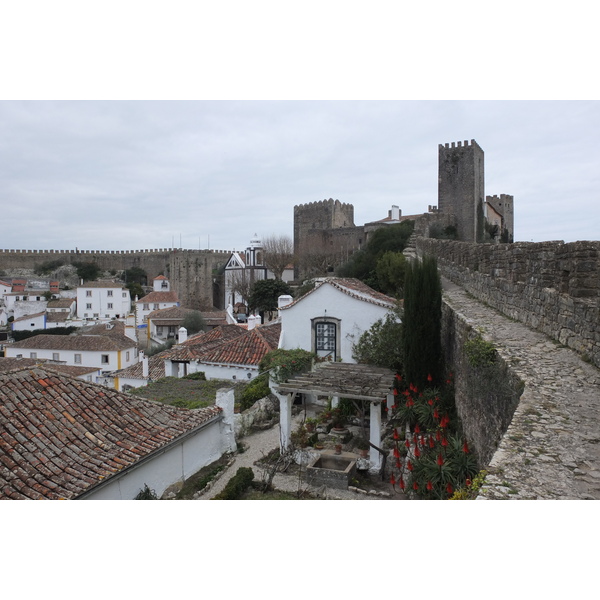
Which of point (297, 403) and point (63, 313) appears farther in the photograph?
point (63, 313)

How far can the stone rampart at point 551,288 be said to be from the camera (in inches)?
217

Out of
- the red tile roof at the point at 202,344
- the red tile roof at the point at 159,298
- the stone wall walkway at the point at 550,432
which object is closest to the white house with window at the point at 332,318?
the red tile roof at the point at 202,344

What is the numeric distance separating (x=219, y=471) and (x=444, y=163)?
89.1ft

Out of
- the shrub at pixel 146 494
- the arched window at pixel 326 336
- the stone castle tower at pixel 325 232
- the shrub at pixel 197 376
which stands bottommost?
the shrub at pixel 197 376

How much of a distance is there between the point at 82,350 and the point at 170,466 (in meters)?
29.4

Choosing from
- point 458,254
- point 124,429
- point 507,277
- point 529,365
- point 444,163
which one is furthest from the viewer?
point 444,163

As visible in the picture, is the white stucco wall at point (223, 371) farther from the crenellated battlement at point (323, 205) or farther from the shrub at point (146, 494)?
the crenellated battlement at point (323, 205)

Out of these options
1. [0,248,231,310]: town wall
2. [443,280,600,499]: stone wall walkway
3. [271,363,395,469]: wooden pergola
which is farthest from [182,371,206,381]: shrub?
[0,248,231,310]: town wall

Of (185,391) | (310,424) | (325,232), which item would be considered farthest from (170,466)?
(325,232)

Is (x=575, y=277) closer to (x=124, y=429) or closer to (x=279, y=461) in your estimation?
(x=279, y=461)

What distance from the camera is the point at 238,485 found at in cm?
747

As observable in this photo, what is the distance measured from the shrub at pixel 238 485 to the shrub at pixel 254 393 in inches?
193

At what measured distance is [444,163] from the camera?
3088 centimetres

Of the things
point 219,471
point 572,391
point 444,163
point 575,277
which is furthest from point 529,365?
point 444,163
